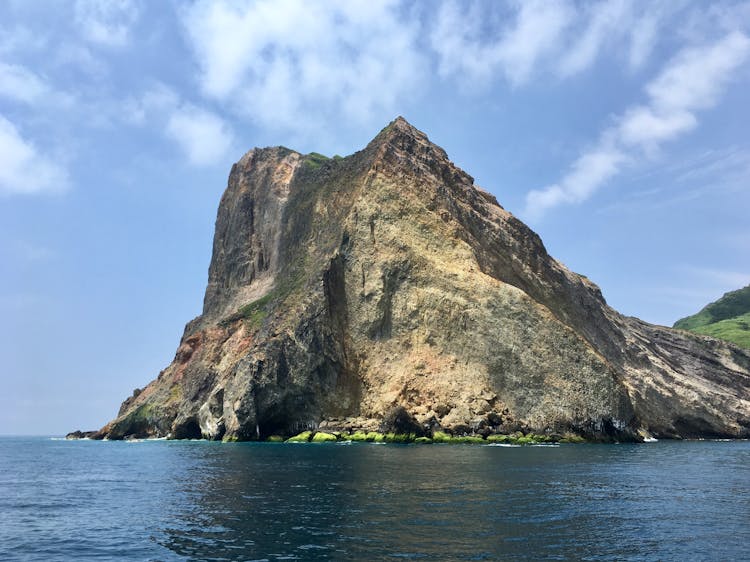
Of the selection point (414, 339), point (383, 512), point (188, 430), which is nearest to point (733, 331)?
point (414, 339)

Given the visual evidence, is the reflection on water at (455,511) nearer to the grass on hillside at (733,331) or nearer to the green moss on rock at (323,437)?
the green moss on rock at (323,437)

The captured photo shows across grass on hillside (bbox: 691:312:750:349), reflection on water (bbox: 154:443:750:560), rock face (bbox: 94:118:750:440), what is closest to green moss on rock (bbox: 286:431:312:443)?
rock face (bbox: 94:118:750:440)

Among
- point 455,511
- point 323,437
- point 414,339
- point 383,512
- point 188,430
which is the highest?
point 414,339

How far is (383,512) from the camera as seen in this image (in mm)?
27516

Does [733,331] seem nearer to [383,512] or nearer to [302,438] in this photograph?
[302,438]

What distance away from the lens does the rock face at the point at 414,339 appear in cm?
8938

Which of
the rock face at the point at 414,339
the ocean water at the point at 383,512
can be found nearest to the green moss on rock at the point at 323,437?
the rock face at the point at 414,339

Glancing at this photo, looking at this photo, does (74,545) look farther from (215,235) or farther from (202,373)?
(215,235)

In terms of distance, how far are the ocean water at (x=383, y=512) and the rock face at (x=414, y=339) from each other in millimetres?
38056

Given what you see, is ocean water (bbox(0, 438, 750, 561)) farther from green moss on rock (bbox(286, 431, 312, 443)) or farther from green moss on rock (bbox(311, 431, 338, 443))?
green moss on rock (bbox(286, 431, 312, 443))

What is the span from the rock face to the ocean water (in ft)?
125

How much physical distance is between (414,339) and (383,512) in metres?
71.1

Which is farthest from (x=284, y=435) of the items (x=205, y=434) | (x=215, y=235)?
(x=215, y=235)

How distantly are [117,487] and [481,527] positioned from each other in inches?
1100
